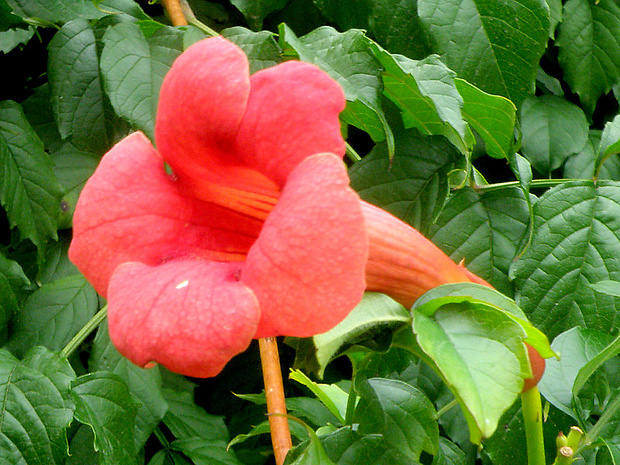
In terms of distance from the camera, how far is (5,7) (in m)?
0.77

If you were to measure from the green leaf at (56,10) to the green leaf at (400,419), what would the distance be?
661 millimetres

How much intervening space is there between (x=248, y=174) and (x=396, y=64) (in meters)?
0.18

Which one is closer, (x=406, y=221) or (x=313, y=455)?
(x=313, y=455)

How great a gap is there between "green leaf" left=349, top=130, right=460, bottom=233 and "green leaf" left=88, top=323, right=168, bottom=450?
1.42 ft

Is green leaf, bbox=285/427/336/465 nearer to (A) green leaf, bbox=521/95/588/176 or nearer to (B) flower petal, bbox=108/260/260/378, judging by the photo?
(B) flower petal, bbox=108/260/260/378

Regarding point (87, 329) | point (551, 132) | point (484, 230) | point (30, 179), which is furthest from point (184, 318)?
point (551, 132)

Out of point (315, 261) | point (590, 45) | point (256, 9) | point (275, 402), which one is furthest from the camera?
point (590, 45)

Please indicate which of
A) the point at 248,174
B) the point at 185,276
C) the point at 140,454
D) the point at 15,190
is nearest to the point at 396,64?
the point at 248,174

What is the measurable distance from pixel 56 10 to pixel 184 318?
703 millimetres

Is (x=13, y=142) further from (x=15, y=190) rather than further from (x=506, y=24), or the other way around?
(x=506, y=24)

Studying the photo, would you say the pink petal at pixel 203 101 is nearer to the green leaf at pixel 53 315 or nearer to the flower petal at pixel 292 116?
the flower petal at pixel 292 116

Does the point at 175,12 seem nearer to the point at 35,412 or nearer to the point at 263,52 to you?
the point at 263,52

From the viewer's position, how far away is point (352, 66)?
59 cm

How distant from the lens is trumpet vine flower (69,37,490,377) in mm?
337
